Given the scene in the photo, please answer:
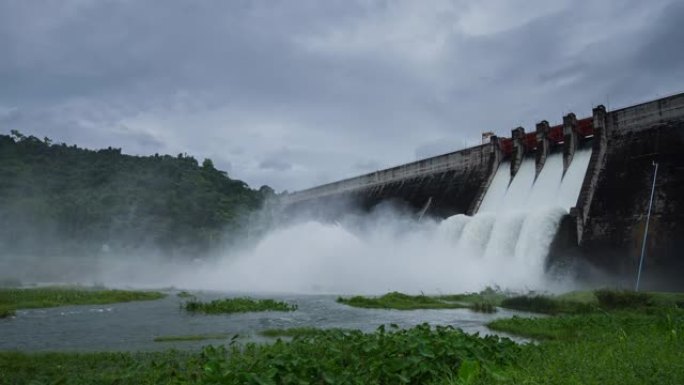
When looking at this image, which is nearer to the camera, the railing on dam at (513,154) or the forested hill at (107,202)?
the railing on dam at (513,154)

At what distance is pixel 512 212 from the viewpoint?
30.3 metres

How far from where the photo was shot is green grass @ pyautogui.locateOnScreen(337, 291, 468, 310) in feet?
67.9

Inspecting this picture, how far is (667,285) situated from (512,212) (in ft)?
30.6

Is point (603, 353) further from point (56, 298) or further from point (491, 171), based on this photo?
point (491, 171)

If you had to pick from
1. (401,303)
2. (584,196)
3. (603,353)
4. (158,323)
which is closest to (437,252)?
(584,196)

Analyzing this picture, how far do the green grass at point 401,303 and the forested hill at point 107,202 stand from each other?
156ft

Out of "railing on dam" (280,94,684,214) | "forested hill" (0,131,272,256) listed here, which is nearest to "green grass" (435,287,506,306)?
"railing on dam" (280,94,684,214)

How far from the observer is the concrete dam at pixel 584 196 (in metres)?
24.3

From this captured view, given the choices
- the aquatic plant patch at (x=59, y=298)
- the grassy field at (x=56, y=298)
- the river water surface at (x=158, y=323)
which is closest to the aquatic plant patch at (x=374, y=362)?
the river water surface at (x=158, y=323)

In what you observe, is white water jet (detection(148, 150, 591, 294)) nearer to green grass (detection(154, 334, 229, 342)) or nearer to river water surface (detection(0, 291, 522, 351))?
river water surface (detection(0, 291, 522, 351))

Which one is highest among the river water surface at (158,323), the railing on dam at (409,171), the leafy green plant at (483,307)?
the railing on dam at (409,171)

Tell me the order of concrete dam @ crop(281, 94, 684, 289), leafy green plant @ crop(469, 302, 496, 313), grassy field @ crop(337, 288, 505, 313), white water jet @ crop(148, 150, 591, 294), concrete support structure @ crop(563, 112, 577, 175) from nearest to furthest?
leafy green plant @ crop(469, 302, 496, 313) < grassy field @ crop(337, 288, 505, 313) < concrete dam @ crop(281, 94, 684, 289) < white water jet @ crop(148, 150, 591, 294) < concrete support structure @ crop(563, 112, 577, 175)

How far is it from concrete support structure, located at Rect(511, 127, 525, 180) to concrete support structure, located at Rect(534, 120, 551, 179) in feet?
5.16

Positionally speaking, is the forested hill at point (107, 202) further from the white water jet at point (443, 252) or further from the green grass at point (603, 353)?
the green grass at point (603, 353)
